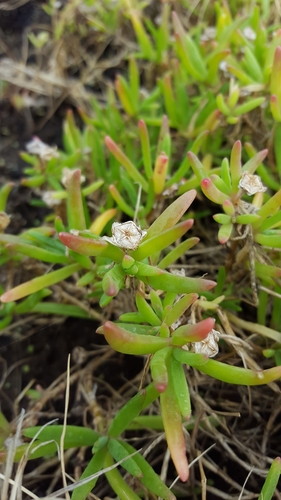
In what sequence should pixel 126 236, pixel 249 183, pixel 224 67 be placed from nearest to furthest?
pixel 126 236, pixel 249 183, pixel 224 67

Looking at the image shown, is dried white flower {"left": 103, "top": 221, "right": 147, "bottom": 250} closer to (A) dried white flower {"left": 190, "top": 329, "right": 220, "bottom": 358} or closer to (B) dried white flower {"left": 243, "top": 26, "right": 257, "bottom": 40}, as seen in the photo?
(A) dried white flower {"left": 190, "top": 329, "right": 220, "bottom": 358}

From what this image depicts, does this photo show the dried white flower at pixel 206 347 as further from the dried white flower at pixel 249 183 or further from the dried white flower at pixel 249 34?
the dried white flower at pixel 249 34

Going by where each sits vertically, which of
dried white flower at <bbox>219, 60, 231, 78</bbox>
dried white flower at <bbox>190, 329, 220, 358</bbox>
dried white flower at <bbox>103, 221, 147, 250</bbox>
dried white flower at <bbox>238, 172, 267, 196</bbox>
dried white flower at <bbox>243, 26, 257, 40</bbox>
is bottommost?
dried white flower at <bbox>190, 329, 220, 358</bbox>

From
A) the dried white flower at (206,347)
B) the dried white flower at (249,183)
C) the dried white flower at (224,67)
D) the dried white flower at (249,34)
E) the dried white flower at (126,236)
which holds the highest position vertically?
the dried white flower at (249,34)

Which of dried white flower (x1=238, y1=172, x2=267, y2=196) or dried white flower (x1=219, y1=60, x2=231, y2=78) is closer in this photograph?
dried white flower (x1=238, y1=172, x2=267, y2=196)

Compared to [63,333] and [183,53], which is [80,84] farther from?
[63,333]

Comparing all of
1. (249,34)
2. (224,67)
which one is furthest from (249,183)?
(249,34)

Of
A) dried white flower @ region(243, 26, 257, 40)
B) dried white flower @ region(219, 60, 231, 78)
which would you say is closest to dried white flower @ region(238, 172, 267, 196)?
dried white flower @ region(219, 60, 231, 78)

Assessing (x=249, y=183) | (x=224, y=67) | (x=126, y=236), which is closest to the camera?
(x=126, y=236)

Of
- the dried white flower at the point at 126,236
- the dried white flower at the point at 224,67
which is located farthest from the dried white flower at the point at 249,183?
the dried white flower at the point at 224,67

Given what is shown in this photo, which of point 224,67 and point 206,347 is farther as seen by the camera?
point 224,67

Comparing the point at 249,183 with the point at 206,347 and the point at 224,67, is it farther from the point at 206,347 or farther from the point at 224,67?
the point at 224,67
